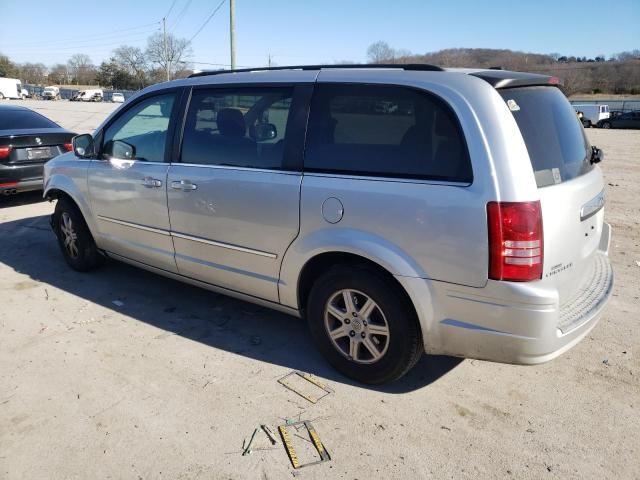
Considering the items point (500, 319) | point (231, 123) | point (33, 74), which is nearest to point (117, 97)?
point (231, 123)

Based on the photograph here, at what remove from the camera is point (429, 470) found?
2.48m

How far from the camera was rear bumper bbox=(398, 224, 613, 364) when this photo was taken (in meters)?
2.54

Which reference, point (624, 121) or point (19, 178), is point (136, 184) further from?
point (624, 121)

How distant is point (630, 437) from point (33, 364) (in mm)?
3666

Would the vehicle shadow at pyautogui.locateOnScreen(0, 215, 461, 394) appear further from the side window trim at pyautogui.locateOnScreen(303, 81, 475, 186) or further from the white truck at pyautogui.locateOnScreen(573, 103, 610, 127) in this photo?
the white truck at pyautogui.locateOnScreen(573, 103, 610, 127)

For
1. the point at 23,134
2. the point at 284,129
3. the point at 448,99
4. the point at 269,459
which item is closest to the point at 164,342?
the point at 269,459

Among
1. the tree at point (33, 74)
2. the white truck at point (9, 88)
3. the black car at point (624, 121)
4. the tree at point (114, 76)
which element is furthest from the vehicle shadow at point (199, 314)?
the tree at point (33, 74)

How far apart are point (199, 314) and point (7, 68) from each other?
423 feet

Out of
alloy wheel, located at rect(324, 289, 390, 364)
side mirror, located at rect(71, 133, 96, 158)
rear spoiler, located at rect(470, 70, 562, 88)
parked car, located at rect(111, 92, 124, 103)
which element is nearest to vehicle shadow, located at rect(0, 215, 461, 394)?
alloy wheel, located at rect(324, 289, 390, 364)

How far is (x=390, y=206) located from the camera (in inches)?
110

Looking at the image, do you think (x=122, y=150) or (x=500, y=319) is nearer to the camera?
(x=500, y=319)

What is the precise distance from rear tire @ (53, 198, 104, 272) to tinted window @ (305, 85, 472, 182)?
2.92 meters

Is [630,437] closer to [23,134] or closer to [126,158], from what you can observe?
[126,158]

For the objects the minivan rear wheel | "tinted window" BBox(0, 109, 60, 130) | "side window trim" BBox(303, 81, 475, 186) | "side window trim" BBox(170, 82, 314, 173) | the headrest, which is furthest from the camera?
"tinted window" BBox(0, 109, 60, 130)
